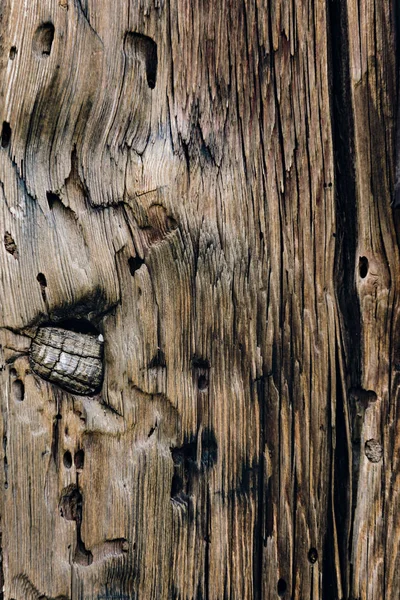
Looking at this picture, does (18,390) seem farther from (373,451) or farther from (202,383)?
(373,451)

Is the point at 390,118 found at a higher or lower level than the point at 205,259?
higher

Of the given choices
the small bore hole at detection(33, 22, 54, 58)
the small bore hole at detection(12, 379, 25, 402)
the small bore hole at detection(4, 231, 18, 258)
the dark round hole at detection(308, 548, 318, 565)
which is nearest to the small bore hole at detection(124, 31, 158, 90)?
the small bore hole at detection(33, 22, 54, 58)

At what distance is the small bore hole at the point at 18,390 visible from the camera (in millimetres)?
1492

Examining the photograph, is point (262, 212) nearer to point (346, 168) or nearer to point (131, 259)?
point (346, 168)

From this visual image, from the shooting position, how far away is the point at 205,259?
55.7 inches

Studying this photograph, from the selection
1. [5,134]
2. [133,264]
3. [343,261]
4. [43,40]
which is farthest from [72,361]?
[43,40]

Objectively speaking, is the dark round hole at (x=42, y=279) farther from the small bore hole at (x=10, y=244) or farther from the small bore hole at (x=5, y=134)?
the small bore hole at (x=5, y=134)

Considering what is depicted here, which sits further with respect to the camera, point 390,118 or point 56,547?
point 56,547

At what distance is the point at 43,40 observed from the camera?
1462 mm

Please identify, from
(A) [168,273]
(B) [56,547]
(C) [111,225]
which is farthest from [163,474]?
(C) [111,225]

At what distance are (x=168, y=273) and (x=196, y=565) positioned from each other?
73 cm

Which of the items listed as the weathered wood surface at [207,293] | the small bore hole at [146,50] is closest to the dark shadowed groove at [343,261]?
the weathered wood surface at [207,293]

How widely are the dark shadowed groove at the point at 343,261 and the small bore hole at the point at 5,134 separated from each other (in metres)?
0.83

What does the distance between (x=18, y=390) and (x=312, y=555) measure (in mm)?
848
